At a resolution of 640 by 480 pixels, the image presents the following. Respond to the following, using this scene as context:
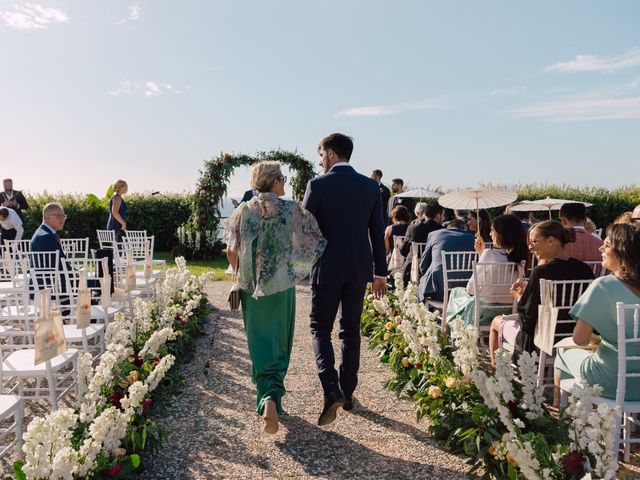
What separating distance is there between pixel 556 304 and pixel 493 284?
93 cm

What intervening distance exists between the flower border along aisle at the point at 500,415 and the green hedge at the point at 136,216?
13847 mm

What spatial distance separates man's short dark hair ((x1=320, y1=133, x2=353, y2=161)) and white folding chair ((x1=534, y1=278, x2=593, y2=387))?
1551mm

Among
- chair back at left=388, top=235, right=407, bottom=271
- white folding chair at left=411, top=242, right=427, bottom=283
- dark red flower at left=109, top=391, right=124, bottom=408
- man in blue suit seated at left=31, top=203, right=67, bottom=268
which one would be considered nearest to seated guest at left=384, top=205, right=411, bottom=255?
chair back at left=388, top=235, right=407, bottom=271

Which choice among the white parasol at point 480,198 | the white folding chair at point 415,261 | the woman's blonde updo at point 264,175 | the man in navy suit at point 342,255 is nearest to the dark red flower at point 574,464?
the man in navy suit at point 342,255

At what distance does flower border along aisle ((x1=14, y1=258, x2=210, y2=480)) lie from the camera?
2400 millimetres

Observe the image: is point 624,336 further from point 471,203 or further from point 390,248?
point 390,248

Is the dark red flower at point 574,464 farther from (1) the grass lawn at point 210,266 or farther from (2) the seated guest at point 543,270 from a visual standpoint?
(1) the grass lawn at point 210,266

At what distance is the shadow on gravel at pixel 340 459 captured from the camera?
308 cm

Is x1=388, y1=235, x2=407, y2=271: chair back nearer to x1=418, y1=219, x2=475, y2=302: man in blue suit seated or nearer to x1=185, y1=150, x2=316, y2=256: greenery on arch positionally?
x1=418, y1=219, x2=475, y2=302: man in blue suit seated

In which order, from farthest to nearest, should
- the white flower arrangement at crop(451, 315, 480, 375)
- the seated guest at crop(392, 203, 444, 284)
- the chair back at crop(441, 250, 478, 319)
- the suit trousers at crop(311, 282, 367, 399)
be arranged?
1. the seated guest at crop(392, 203, 444, 284)
2. the chair back at crop(441, 250, 478, 319)
3. the suit trousers at crop(311, 282, 367, 399)
4. the white flower arrangement at crop(451, 315, 480, 375)

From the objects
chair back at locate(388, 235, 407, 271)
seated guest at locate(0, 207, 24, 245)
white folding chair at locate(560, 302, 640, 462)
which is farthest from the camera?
seated guest at locate(0, 207, 24, 245)

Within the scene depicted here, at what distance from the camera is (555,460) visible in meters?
2.51

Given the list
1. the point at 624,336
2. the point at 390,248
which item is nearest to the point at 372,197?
the point at 624,336

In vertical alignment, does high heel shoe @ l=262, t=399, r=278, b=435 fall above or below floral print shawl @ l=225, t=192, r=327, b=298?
below
